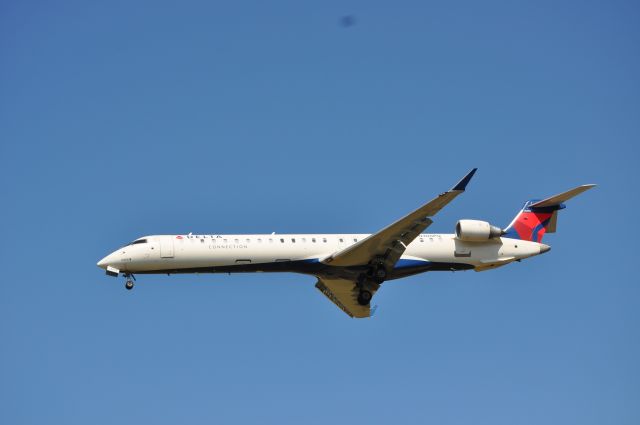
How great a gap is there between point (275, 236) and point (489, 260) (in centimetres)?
783

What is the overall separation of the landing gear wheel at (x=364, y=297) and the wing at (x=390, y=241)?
6.22ft

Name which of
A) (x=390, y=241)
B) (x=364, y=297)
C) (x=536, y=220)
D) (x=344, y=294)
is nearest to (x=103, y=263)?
(x=344, y=294)

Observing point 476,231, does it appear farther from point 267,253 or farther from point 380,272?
point 267,253

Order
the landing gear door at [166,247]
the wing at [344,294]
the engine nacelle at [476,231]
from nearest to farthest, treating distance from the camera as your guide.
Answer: the landing gear door at [166,247] < the engine nacelle at [476,231] < the wing at [344,294]

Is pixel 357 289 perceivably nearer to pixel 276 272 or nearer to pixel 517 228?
pixel 276 272

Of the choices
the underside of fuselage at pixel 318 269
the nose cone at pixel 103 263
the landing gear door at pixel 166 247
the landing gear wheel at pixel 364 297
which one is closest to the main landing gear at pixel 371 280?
the landing gear wheel at pixel 364 297

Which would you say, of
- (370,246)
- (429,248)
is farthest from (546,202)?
(370,246)

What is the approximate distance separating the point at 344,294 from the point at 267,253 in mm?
4338

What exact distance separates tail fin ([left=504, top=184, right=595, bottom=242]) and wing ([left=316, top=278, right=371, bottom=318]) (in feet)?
19.7

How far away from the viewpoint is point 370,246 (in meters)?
34.1

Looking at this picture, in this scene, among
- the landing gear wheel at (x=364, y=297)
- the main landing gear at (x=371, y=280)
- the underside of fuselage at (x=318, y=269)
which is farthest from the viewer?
the landing gear wheel at (x=364, y=297)

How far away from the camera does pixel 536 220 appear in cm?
3734

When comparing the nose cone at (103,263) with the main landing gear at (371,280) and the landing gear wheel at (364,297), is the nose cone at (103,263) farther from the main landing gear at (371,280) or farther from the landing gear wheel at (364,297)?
the landing gear wheel at (364,297)

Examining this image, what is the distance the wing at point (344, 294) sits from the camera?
120ft
